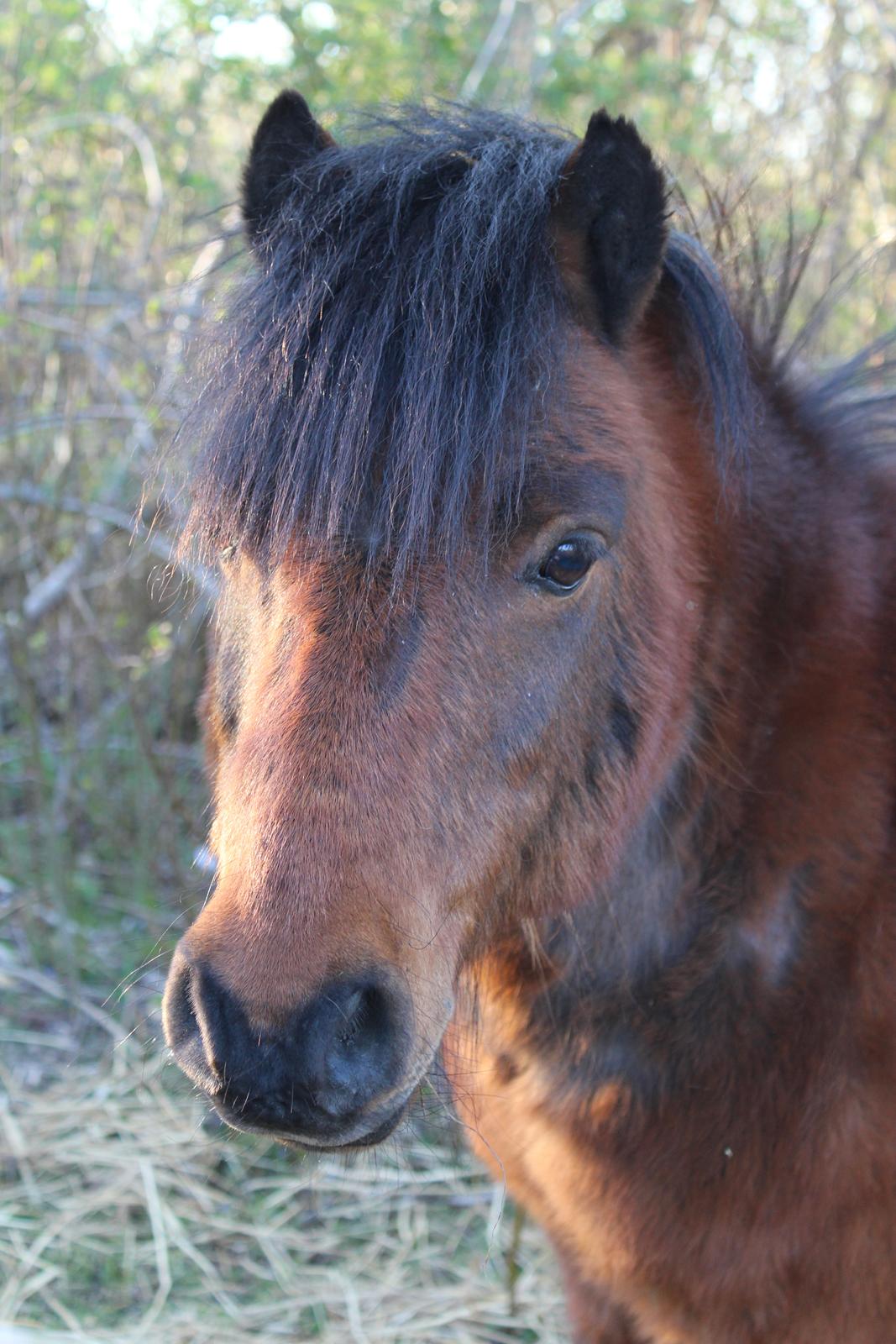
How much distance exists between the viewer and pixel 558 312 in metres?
1.70

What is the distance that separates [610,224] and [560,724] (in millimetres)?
781

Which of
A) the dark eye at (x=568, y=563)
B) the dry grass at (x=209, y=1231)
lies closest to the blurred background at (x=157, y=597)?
the dry grass at (x=209, y=1231)

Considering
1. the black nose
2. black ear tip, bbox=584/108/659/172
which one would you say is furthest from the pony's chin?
black ear tip, bbox=584/108/659/172

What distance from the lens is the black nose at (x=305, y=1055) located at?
4.04ft

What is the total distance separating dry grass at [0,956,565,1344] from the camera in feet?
9.49

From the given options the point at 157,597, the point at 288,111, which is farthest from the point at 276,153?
the point at 157,597

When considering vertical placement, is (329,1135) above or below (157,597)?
above

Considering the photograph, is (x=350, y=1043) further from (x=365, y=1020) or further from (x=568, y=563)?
(x=568, y=563)

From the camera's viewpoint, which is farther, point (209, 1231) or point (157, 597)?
point (157, 597)

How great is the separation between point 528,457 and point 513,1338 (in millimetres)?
2478

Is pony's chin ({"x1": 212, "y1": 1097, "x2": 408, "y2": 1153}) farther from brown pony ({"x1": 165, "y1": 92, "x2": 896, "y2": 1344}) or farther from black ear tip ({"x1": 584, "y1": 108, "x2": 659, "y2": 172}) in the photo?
black ear tip ({"x1": 584, "y1": 108, "x2": 659, "y2": 172})

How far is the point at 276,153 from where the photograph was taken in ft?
6.38

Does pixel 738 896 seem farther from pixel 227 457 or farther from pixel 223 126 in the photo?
pixel 223 126

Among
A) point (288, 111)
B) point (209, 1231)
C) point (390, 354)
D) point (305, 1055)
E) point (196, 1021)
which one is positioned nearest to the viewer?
point (305, 1055)
